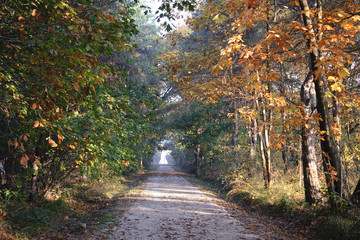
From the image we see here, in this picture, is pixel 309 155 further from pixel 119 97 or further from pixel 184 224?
pixel 119 97

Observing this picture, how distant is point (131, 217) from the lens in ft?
26.0

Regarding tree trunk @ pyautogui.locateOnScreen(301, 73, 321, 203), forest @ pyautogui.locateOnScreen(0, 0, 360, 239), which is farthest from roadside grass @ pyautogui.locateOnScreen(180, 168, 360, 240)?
tree trunk @ pyautogui.locateOnScreen(301, 73, 321, 203)

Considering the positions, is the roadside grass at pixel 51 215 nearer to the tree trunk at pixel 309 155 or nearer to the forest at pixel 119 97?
→ the forest at pixel 119 97

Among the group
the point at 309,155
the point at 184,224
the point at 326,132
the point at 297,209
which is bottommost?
the point at 184,224

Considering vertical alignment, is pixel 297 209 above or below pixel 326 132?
below

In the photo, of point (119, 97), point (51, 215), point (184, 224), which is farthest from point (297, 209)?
point (51, 215)

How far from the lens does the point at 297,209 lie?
8008mm

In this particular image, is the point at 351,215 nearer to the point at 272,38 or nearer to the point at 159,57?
the point at 272,38

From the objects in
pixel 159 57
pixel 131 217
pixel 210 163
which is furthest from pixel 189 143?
pixel 131 217

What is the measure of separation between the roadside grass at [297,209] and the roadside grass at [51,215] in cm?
548

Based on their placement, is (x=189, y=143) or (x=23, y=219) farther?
(x=189, y=143)

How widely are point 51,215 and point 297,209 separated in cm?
740

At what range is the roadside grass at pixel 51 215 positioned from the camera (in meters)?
6.00

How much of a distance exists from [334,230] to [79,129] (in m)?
6.28
